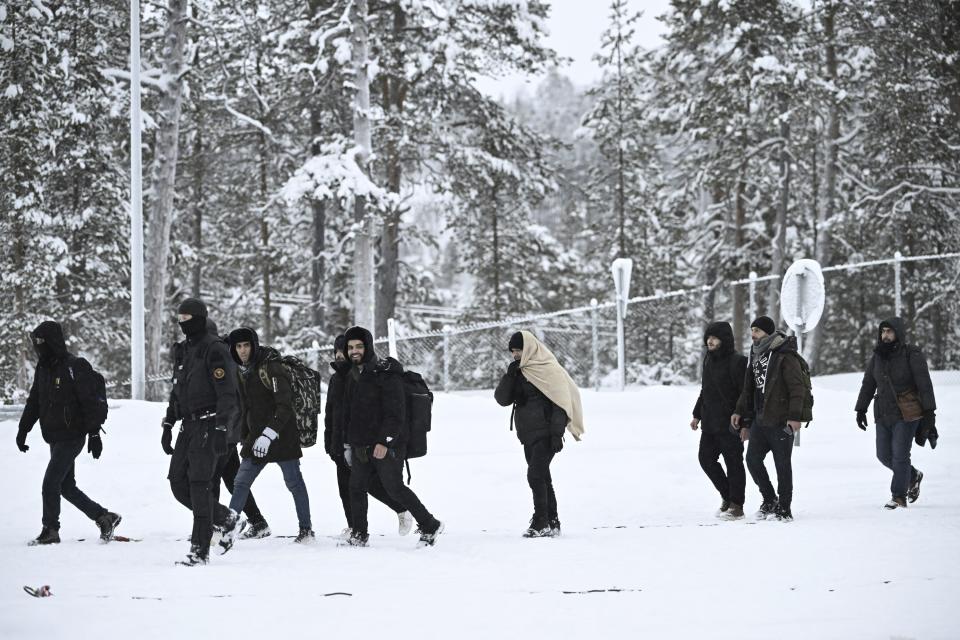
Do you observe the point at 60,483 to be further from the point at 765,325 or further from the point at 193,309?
the point at 765,325

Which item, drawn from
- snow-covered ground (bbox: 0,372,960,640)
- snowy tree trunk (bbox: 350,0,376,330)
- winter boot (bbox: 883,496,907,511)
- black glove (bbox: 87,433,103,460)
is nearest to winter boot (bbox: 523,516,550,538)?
snow-covered ground (bbox: 0,372,960,640)

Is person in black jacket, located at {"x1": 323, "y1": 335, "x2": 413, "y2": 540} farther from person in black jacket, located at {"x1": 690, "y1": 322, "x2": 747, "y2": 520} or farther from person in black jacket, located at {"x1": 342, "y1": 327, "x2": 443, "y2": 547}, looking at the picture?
person in black jacket, located at {"x1": 690, "y1": 322, "x2": 747, "y2": 520}

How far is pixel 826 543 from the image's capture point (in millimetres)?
8172

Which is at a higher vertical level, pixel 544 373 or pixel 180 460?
pixel 544 373

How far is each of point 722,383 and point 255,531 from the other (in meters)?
4.43

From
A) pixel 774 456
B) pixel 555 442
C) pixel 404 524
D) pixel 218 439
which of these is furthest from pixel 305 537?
pixel 774 456

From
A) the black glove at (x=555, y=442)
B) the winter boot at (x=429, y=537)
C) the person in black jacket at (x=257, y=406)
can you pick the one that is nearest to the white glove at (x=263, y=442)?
the person in black jacket at (x=257, y=406)

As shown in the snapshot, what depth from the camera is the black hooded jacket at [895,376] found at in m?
9.99

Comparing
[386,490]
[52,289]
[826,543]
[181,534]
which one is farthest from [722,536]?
[52,289]

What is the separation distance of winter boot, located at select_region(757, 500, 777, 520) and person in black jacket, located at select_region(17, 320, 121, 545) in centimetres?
580

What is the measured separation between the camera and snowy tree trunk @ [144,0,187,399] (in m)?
21.3

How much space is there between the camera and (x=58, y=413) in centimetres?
889

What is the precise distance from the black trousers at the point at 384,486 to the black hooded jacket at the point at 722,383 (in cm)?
287

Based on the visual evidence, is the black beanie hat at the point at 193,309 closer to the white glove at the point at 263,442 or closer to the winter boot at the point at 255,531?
the white glove at the point at 263,442
